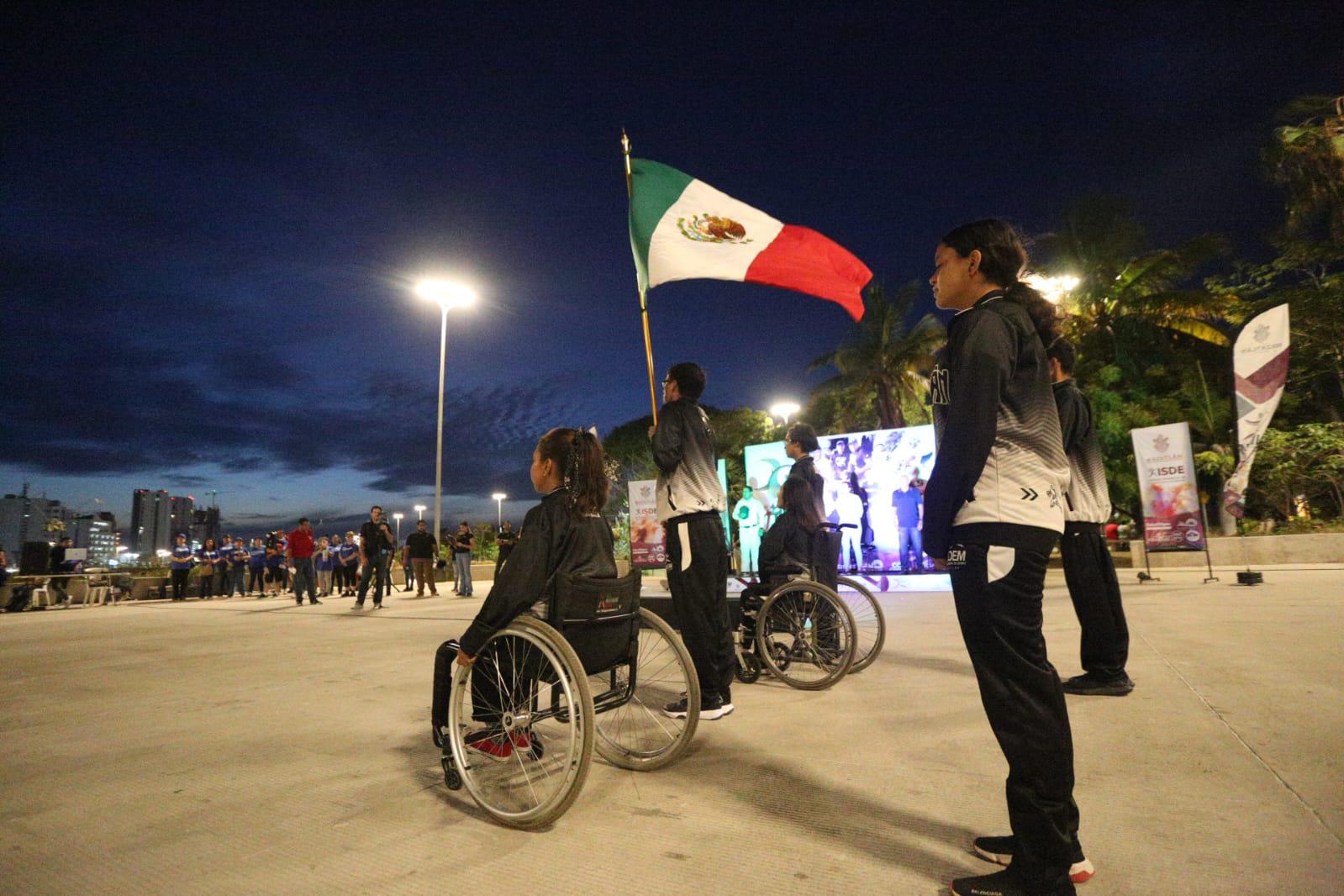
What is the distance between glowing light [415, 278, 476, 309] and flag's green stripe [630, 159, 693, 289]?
45.5 ft

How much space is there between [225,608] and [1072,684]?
1435 centimetres

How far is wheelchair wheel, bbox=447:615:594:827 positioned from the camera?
203cm

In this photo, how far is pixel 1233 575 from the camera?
11.4 meters

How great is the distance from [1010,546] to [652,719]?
2.28 metres

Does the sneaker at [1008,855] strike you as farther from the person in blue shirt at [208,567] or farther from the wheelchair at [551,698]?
the person in blue shirt at [208,567]

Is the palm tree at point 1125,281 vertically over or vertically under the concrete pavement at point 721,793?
over

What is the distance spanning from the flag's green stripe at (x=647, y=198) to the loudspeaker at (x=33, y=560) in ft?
64.1

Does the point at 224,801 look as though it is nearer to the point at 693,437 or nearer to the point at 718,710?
the point at 718,710

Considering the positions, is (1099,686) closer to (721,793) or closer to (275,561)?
(721,793)

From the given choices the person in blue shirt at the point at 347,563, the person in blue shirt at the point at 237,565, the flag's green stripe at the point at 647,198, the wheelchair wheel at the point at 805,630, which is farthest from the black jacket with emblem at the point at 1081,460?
the person in blue shirt at the point at 237,565

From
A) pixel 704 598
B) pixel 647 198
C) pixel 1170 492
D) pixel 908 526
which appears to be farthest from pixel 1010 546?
pixel 908 526

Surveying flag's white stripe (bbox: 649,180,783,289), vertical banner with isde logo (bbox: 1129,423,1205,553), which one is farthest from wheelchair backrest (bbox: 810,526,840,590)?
vertical banner with isde logo (bbox: 1129,423,1205,553)

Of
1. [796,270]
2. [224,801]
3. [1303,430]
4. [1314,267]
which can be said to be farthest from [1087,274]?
[224,801]

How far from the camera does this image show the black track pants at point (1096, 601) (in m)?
3.58
